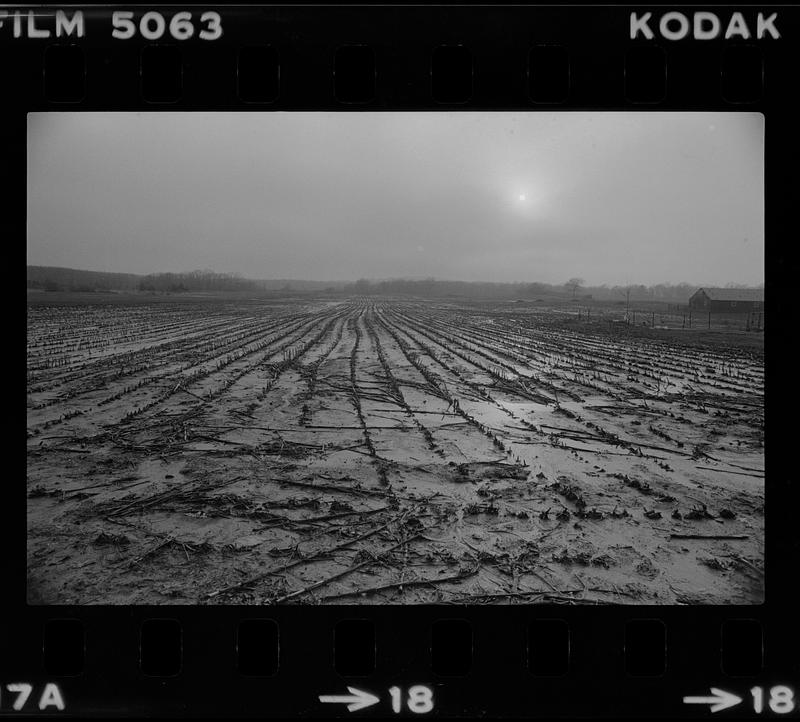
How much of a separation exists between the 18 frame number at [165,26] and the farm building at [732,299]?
491cm

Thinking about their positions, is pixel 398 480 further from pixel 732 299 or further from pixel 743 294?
pixel 732 299

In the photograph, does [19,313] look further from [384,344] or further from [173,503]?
[384,344]

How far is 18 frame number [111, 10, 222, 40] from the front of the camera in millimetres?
3561

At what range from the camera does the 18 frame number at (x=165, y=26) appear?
3561mm

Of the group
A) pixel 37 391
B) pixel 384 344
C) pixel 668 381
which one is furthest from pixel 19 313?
pixel 668 381
